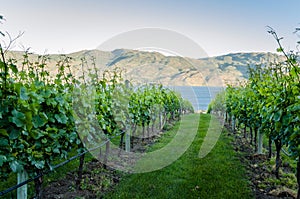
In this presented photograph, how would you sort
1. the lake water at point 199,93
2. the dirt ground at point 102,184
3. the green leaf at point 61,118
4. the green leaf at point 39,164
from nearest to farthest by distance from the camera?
the green leaf at point 39,164 → the green leaf at point 61,118 → the dirt ground at point 102,184 → the lake water at point 199,93

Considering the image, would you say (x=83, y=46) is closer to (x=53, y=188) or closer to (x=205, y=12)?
(x=53, y=188)

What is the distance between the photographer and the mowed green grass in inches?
183

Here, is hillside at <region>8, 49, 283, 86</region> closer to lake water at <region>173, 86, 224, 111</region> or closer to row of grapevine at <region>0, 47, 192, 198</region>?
lake water at <region>173, 86, 224, 111</region>

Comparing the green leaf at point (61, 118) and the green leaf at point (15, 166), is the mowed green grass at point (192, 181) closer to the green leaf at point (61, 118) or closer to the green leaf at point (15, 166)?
the green leaf at point (61, 118)

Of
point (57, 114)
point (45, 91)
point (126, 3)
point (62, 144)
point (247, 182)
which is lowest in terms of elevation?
point (247, 182)

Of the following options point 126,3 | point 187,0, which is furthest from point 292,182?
point 187,0

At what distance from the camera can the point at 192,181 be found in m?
5.34

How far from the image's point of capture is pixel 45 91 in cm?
333

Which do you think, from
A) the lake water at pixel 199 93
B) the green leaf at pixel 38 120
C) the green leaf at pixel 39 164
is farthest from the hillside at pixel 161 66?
the green leaf at pixel 38 120

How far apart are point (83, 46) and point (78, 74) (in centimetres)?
278

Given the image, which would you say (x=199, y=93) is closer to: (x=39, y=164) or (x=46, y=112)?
(x=46, y=112)

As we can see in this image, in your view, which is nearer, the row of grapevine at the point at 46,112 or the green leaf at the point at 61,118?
the row of grapevine at the point at 46,112

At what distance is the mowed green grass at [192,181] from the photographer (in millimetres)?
4641

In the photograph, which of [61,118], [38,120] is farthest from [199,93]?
[38,120]
